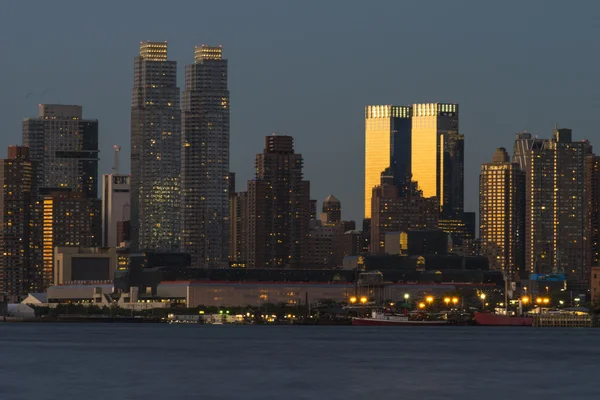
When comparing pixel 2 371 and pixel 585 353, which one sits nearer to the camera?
pixel 2 371

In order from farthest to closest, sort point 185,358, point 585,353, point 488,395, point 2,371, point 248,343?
1. point 248,343
2. point 585,353
3. point 185,358
4. point 2,371
5. point 488,395

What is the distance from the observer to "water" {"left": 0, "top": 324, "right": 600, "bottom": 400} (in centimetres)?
11969

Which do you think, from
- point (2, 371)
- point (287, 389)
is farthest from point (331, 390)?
point (2, 371)

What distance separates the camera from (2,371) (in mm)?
139750

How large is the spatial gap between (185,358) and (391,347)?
1312 inches

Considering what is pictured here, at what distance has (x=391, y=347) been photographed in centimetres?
18562

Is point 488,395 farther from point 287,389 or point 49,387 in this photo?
point 49,387

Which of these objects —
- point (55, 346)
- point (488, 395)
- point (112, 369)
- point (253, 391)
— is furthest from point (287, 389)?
point (55, 346)

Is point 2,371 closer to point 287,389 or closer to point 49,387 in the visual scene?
point 49,387

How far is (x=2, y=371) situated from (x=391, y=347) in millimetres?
57747

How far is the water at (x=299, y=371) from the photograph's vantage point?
393 feet

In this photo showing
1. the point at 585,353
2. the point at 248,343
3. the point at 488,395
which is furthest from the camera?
the point at 248,343

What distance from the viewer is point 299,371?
141 metres

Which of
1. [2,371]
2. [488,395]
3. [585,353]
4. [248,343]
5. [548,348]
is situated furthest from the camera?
[248,343]
